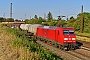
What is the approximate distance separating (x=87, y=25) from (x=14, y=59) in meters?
41.5

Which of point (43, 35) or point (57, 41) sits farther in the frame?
point (43, 35)

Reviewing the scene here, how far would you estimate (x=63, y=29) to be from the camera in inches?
942

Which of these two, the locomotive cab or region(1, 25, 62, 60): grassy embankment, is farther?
the locomotive cab

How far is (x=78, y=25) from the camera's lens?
174 feet

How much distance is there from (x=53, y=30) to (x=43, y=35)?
6.53 metres

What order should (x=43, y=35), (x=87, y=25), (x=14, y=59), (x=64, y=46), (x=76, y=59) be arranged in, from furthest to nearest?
1. (x=87, y=25)
2. (x=43, y=35)
3. (x=64, y=46)
4. (x=76, y=59)
5. (x=14, y=59)

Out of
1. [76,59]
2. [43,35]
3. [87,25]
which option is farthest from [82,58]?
[87,25]

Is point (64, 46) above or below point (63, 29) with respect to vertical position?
below

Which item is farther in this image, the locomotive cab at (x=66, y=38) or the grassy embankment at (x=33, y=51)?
the locomotive cab at (x=66, y=38)

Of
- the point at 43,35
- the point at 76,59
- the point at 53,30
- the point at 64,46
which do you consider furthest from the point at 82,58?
Result: the point at 43,35

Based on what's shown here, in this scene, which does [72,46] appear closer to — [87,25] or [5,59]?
[5,59]

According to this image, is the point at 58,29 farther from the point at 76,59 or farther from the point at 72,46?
the point at 76,59

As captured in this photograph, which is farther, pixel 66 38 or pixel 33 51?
pixel 66 38

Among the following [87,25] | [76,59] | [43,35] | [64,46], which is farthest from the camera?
[87,25]
